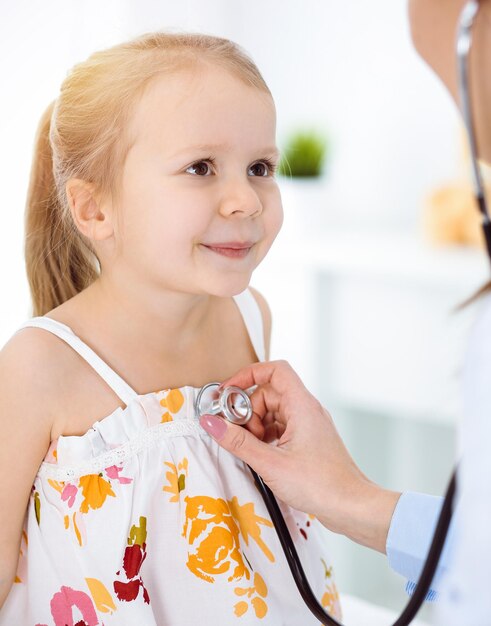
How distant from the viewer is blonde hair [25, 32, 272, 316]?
1016 millimetres

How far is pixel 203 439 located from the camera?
1.06 m

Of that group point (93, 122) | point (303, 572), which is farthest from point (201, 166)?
point (303, 572)

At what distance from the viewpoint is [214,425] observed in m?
1.04

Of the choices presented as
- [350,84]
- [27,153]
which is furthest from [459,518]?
[350,84]

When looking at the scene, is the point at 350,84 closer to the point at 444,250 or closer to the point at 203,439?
the point at 444,250

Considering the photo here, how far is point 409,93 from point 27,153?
4.70 ft

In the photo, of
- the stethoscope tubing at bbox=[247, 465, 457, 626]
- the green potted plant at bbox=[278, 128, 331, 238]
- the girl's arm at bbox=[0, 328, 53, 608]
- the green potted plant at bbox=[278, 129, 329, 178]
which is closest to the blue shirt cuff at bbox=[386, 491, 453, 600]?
the stethoscope tubing at bbox=[247, 465, 457, 626]

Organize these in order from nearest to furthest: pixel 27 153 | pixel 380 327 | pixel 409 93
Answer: pixel 27 153
pixel 380 327
pixel 409 93

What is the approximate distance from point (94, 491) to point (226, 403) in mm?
185

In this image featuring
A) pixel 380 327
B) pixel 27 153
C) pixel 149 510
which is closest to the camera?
pixel 149 510

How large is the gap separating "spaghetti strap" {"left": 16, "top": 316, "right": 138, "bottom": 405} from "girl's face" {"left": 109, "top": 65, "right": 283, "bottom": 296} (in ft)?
0.39

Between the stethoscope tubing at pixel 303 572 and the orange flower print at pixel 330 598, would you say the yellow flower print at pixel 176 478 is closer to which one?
the stethoscope tubing at pixel 303 572

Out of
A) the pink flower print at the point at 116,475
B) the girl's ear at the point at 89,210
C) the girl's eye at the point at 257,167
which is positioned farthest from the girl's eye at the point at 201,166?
the pink flower print at the point at 116,475

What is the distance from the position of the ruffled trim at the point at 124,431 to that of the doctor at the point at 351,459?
0.04 m
